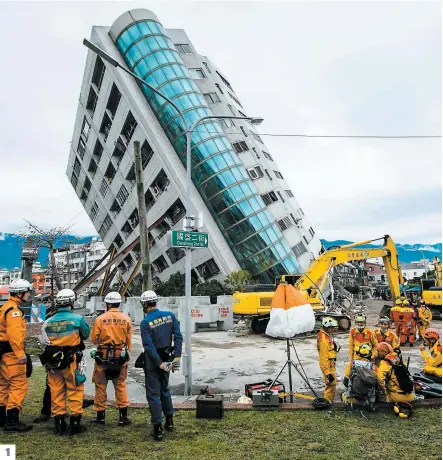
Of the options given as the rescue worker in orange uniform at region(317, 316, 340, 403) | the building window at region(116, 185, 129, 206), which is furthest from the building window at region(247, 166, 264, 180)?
the rescue worker in orange uniform at region(317, 316, 340, 403)

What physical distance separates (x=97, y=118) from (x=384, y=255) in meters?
30.4

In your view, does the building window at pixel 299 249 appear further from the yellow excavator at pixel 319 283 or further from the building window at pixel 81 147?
the building window at pixel 81 147

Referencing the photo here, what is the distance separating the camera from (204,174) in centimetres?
3247

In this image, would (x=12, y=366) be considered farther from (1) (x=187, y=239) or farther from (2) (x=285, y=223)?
(2) (x=285, y=223)

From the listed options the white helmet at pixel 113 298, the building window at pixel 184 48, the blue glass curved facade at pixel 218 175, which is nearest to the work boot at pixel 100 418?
the white helmet at pixel 113 298

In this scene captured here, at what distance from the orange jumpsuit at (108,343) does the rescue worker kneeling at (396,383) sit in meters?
4.00

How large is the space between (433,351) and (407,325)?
678 centimetres

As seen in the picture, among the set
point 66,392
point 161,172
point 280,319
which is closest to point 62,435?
point 66,392

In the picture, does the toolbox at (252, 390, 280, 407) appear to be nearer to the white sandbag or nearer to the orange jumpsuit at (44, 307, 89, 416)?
the white sandbag

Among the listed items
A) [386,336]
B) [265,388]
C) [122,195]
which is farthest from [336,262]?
[122,195]

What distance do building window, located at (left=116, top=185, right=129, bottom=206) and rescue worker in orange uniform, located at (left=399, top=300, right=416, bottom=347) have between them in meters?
30.0

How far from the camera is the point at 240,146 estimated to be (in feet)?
122

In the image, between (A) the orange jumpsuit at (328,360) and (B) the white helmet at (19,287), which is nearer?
(B) the white helmet at (19,287)

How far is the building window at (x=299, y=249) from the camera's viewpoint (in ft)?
117
